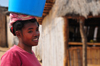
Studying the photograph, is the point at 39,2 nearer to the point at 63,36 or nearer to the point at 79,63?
the point at 63,36

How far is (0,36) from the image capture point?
671 inches

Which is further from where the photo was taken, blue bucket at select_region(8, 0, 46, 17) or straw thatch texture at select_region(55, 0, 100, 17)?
straw thatch texture at select_region(55, 0, 100, 17)

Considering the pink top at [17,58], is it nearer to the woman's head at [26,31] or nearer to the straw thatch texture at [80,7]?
the woman's head at [26,31]

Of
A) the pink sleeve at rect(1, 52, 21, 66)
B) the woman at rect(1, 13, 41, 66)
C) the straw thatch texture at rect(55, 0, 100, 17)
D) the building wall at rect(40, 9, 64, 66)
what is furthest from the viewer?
the building wall at rect(40, 9, 64, 66)

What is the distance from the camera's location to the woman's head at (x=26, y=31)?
51.6 inches

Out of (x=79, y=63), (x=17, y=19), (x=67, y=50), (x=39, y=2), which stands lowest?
(x=79, y=63)

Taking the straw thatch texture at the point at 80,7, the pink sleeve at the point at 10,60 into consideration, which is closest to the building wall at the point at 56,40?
the straw thatch texture at the point at 80,7

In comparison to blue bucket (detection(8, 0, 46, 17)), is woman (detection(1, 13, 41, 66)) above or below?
below

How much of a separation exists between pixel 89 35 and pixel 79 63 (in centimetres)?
457

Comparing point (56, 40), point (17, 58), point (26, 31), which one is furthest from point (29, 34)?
point (56, 40)

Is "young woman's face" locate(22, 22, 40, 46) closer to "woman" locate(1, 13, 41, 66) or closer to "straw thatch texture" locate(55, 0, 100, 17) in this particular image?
"woman" locate(1, 13, 41, 66)

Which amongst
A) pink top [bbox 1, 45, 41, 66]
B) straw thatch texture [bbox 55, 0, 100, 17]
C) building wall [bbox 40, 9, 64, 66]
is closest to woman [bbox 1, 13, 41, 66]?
pink top [bbox 1, 45, 41, 66]

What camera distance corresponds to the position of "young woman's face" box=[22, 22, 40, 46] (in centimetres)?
133

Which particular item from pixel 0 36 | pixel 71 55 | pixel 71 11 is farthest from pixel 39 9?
pixel 0 36
